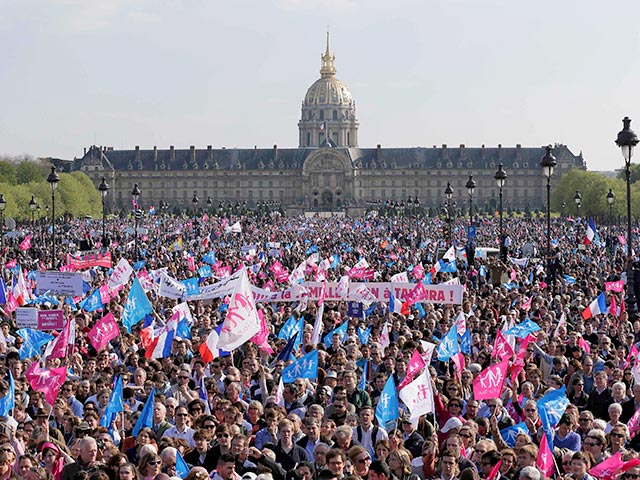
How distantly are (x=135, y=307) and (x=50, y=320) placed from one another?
1085 mm

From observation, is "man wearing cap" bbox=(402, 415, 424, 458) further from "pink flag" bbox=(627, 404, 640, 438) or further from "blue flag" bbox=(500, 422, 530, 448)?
"pink flag" bbox=(627, 404, 640, 438)

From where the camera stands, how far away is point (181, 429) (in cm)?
930

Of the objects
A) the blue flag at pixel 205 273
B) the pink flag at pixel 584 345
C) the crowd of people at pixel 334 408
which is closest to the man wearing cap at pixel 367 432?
the crowd of people at pixel 334 408

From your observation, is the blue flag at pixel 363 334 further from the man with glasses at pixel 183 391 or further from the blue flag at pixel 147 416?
the blue flag at pixel 147 416

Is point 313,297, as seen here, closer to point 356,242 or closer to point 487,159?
point 356,242

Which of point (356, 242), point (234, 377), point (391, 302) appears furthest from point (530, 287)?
point (356, 242)

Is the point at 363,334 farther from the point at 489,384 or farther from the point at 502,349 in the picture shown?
the point at 489,384

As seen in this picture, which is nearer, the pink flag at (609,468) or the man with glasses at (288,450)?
the pink flag at (609,468)

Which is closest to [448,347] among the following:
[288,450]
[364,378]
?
[364,378]

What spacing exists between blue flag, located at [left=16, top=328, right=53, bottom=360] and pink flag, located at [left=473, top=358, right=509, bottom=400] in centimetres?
587

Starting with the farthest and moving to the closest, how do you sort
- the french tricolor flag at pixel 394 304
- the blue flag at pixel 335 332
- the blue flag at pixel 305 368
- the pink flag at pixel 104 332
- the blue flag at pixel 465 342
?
the french tricolor flag at pixel 394 304 < the blue flag at pixel 335 332 < the blue flag at pixel 465 342 < the pink flag at pixel 104 332 < the blue flag at pixel 305 368

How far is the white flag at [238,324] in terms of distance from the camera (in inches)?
483

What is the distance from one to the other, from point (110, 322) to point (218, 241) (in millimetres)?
37182

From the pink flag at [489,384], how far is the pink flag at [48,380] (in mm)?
3663
